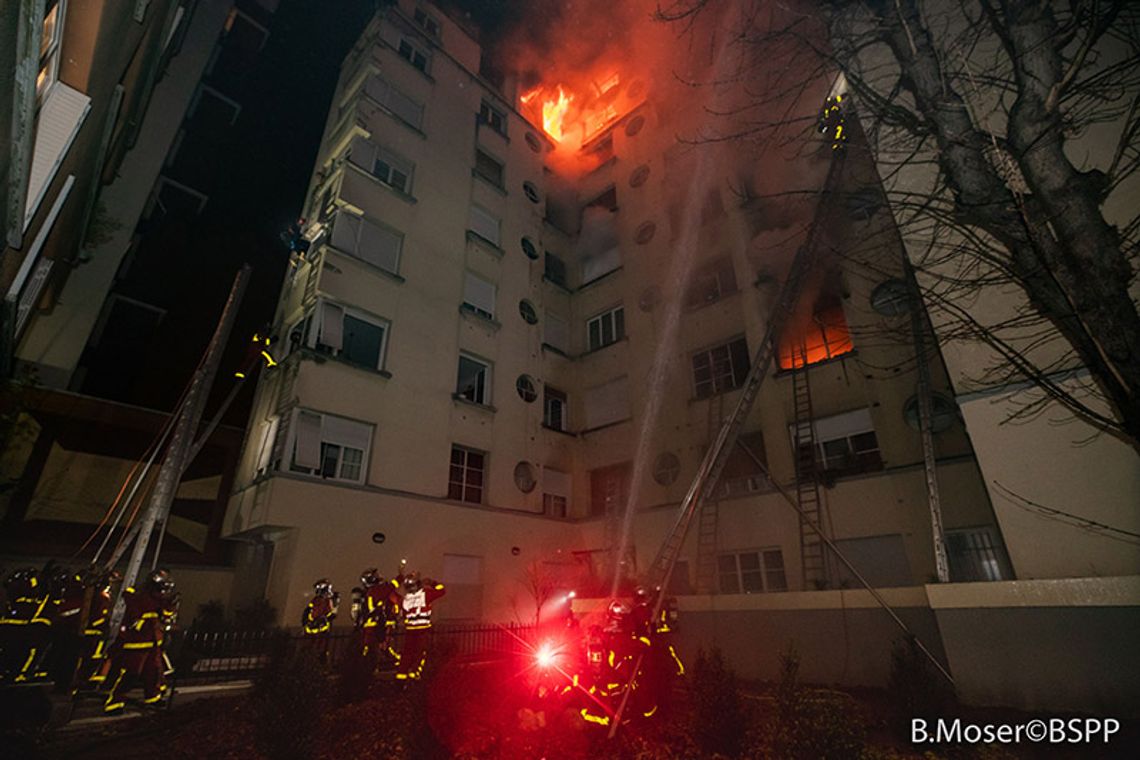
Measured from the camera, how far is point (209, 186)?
52.2ft

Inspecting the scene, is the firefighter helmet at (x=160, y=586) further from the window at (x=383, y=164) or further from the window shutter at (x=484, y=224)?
the window shutter at (x=484, y=224)

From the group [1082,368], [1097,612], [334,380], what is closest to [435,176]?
[334,380]

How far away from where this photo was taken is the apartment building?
11.4m

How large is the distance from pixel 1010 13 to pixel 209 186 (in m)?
19.9

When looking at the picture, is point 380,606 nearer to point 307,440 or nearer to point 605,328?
point 307,440

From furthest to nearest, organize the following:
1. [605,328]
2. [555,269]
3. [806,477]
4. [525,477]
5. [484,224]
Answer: [555,269] → [605,328] → [484,224] → [525,477] → [806,477]

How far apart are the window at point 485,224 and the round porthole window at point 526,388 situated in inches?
216

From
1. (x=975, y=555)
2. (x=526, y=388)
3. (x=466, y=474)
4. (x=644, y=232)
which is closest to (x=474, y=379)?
(x=526, y=388)

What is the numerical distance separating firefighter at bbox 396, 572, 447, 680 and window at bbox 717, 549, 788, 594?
7.85m

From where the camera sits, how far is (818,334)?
13531 mm

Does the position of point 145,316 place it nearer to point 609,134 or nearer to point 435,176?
point 435,176

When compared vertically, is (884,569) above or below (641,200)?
below

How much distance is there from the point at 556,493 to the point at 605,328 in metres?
6.89

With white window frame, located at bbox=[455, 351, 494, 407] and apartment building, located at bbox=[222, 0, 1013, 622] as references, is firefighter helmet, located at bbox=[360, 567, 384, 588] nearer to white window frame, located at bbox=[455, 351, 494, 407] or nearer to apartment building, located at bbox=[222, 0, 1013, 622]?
apartment building, located at bbox=[222, 0, 1013, 622]
